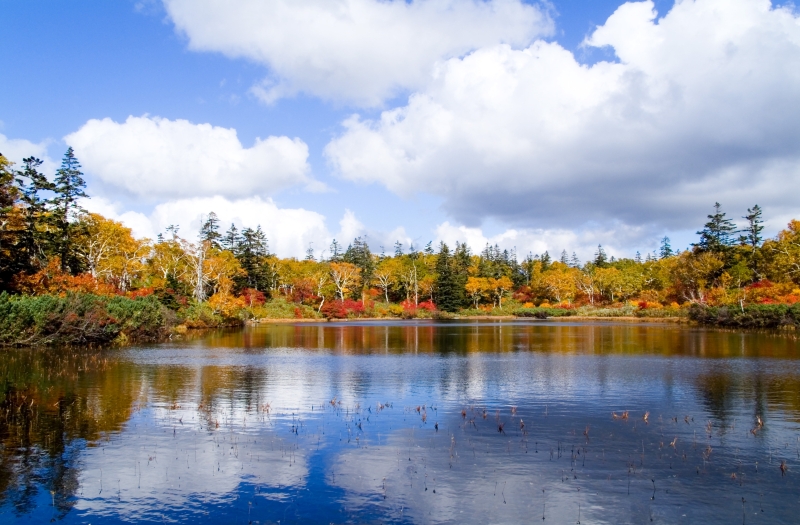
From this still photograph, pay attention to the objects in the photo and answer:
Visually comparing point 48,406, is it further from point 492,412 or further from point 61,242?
point 61,242

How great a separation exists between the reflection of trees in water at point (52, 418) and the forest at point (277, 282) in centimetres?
1168

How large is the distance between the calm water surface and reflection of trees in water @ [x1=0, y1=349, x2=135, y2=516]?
62 millimetres

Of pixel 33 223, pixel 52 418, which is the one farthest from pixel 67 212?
pixel 52 418

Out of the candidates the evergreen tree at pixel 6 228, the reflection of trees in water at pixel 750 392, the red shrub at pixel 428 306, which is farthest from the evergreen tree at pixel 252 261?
the reflection of trees in water at pixel 750 392

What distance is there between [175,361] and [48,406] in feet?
42.8

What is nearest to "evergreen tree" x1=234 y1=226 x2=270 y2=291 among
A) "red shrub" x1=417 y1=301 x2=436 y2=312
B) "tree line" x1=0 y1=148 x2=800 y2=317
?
"tree line" x1=0 y1=148 x2=800 y2=317

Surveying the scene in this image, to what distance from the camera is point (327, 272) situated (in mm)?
99875

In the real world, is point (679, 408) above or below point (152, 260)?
Answer: below

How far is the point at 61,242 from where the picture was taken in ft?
171

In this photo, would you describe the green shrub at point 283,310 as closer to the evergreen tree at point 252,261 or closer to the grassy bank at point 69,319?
the evergreen tree at point 252,261

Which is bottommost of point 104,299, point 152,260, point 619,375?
point 619,375

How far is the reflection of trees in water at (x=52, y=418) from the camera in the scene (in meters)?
10.7

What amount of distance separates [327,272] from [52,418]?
84191mm

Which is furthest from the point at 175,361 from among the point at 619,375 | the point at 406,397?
the point at 619,375
